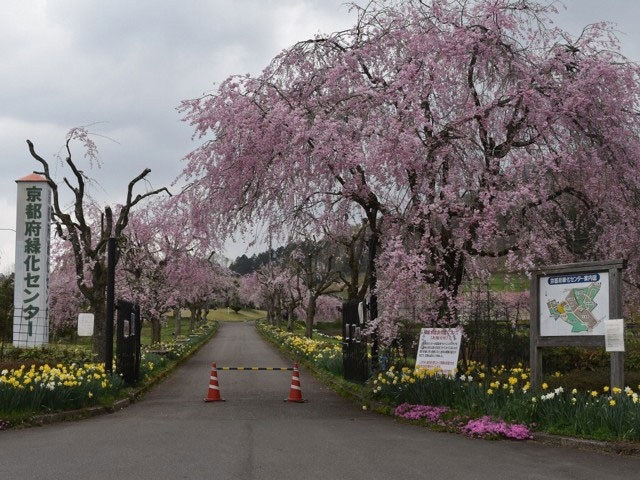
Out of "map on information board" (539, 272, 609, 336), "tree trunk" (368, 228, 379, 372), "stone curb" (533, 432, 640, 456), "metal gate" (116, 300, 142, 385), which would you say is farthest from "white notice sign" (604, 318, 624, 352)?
"metal gate" (116, 300, 142, 385)

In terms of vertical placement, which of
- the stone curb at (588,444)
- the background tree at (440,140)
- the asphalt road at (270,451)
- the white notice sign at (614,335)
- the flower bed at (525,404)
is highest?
the background tree at (440,140)

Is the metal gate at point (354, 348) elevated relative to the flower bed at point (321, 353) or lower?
elevated

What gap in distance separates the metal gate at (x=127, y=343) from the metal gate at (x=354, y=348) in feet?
17.9

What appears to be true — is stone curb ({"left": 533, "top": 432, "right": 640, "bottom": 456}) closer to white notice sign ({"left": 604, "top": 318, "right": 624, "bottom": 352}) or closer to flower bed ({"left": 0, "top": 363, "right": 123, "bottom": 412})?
white notice sign ({"left": 604, "top": 318, "right": 624, "bottom": 352})

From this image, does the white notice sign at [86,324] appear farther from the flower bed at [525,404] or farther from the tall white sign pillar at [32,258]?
the flower bed at [525,404]

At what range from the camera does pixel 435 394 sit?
12305mm

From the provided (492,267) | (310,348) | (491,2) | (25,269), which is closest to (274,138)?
(491,2)

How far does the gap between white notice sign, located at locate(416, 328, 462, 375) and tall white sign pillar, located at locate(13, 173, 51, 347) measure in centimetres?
1421

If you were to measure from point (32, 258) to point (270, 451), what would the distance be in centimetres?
1689

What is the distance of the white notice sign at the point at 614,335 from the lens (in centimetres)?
1009

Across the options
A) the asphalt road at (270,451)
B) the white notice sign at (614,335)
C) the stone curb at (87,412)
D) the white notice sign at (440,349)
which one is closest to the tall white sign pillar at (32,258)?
the stone curb at (87,412)

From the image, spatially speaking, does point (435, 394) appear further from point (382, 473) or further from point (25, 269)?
point (25, 269)

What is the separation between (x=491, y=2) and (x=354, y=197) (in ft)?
14.8

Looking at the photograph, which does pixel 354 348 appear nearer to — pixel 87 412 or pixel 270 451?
pixel 87 412
